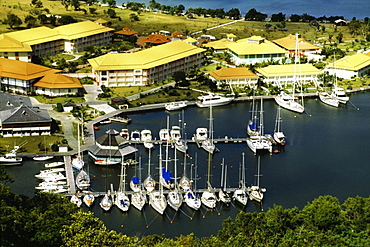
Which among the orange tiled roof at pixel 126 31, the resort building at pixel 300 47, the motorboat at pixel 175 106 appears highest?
the orange tiled roof at pixel 126 31

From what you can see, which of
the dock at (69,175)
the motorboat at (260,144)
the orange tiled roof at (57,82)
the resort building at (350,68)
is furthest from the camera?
the resort building at (350,68)

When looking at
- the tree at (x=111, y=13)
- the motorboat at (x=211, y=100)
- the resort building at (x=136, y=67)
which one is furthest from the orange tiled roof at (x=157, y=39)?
the motorboat at (x=211, y=100)

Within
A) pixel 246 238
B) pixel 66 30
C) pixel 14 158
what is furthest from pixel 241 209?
pixel 66 30

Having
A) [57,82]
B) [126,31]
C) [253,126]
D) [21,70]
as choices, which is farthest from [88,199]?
[126,31]

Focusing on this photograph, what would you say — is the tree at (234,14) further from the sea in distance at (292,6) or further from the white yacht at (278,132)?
the white yacht at (278,132)

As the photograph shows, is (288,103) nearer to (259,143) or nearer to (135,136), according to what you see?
(259,143)

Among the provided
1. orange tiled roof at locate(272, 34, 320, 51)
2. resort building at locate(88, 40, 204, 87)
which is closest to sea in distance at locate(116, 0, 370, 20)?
orange tiled roof at locate(272, 34, 320, 51)

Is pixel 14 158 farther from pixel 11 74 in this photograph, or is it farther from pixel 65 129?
pixel 11 74
